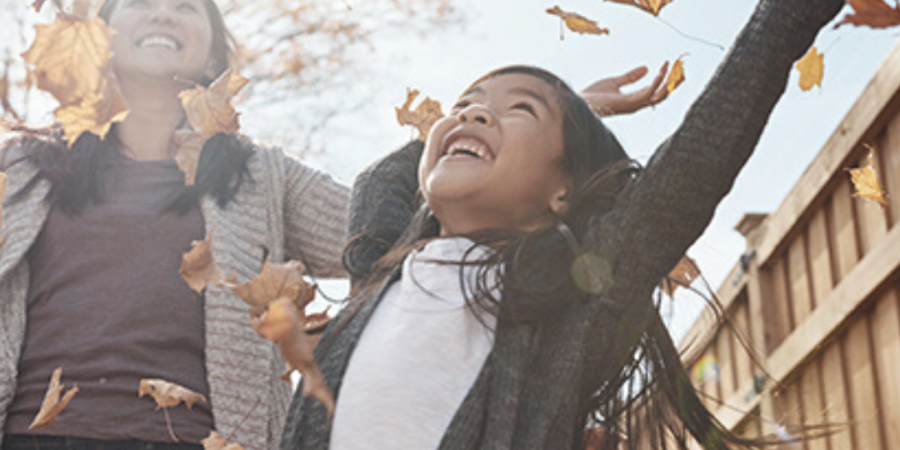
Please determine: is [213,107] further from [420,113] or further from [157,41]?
[420,113]

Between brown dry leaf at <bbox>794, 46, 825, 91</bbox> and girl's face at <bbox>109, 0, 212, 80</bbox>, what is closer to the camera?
brown dry leaf at <bbox>794, 46, 825, 91</bbox>

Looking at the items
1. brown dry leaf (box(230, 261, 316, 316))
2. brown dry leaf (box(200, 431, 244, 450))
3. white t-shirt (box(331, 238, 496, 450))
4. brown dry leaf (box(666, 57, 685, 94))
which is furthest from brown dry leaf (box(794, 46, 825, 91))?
brown dry leaf (box(200, 431, 244, 450))

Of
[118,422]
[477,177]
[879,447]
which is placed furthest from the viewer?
[879,447]

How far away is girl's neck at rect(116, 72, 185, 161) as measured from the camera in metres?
2.17

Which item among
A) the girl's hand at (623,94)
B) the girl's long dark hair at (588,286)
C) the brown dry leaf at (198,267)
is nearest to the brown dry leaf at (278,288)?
the girl's long dark hair at (588,286)

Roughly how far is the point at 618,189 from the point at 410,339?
1.09 ft

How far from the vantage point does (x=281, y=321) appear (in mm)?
1266

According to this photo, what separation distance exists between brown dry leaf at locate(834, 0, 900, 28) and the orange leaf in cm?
109

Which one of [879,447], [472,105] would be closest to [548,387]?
[472,105]

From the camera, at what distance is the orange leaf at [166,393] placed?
1778 mm

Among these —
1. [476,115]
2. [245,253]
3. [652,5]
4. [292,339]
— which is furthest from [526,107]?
[245,253]

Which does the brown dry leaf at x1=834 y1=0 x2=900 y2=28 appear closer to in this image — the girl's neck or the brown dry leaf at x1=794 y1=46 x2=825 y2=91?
the brown dry leaf at x1=794 y1=46 x2=825 y2=91

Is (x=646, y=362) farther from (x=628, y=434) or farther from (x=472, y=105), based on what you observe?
(x=472, y=105)

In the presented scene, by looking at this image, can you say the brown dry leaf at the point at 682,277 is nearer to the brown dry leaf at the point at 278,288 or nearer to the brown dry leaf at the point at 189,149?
the brown dry leaf at the point at 278,288
